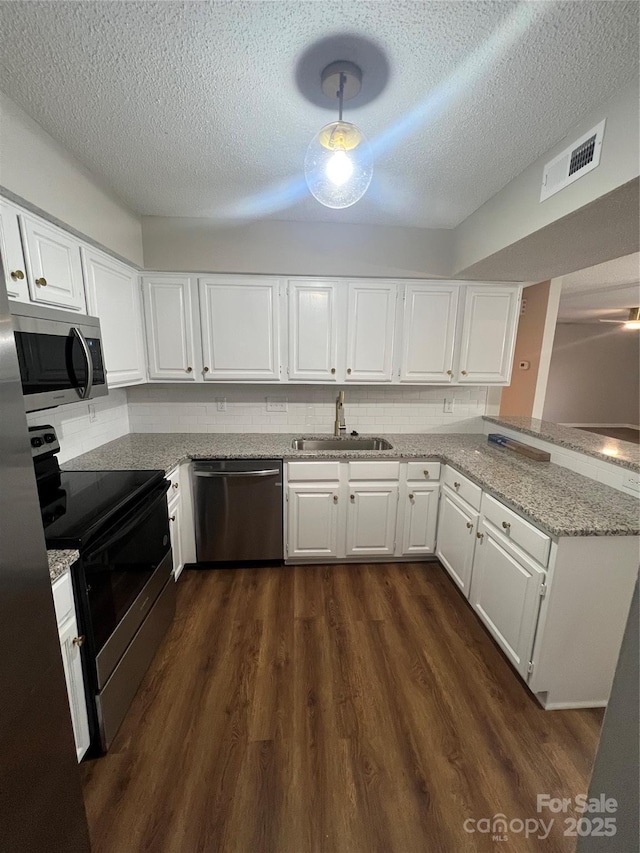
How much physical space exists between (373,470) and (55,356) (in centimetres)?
194

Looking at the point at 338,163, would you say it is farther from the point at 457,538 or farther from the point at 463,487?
the point at 457,538

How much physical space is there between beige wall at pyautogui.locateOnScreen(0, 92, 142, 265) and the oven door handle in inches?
52.8

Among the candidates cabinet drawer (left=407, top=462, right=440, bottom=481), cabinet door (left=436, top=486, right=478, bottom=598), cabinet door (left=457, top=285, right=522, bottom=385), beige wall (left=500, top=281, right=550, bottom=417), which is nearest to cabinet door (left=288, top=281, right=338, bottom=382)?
cabinet drawer (left=407, top=462, right=440, bottom=481)

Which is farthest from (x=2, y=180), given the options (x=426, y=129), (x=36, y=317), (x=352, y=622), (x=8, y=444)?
(x=352, y=622)

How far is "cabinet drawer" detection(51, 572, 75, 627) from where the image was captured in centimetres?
110

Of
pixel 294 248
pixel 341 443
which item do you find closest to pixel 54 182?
pixel 294 248

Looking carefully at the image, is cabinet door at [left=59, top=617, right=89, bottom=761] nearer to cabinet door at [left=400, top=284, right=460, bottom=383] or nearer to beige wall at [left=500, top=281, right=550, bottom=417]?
cabinet door at [left=400, top=284, right=460, bottom=383]

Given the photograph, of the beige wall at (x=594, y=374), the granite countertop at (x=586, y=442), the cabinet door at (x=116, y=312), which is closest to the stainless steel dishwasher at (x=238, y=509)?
the cabinet door at (x=116, y=312)

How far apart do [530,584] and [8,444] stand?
1.95 meters

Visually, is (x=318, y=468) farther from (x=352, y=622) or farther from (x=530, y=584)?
(x=530, y=584)

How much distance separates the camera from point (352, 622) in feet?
6.86

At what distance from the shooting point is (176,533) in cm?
233

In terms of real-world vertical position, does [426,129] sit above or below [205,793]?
above

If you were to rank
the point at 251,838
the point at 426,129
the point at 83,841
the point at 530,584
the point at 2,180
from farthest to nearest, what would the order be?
the point at 530,584, the point at 426,129, the point at 2,180, the point at 251,838, the point at 83,841
